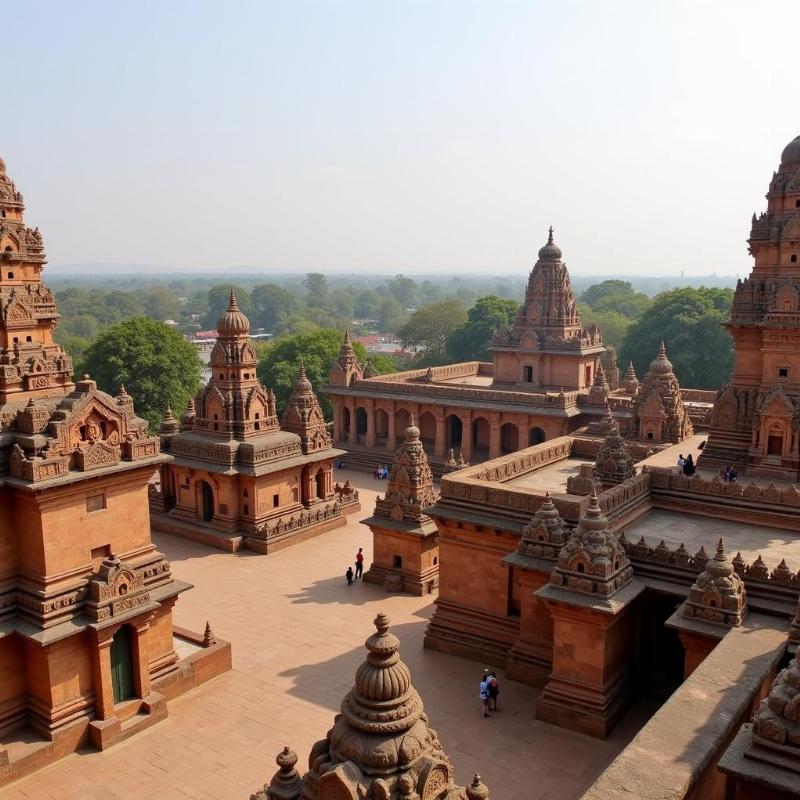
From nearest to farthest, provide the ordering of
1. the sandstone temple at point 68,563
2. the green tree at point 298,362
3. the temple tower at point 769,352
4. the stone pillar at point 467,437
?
the sandstone temple at point 68,563, the temple tower at point 769,352, the stone pillar at point 467,437, the green tree at point 298,362

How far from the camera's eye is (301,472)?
36.5 metres

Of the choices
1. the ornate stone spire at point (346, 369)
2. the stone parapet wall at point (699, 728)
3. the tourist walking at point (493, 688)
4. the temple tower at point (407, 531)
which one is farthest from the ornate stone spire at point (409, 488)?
the ornate stone spire at point (346, 369)

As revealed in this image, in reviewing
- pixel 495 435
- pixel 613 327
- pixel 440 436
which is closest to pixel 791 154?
pixel 495 435

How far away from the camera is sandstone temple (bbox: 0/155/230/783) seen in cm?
1817

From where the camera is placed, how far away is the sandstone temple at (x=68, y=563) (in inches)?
715

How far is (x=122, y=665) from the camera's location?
19.7 meters

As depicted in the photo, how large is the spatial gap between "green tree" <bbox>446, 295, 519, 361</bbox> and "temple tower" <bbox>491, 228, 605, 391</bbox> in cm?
2721

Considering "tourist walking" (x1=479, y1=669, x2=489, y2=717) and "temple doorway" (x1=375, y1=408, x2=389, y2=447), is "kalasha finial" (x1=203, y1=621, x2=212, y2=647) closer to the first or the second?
"tourist walking" (x1=479, y1=669, x2=489, y2=717)

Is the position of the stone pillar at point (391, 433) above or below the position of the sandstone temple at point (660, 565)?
below

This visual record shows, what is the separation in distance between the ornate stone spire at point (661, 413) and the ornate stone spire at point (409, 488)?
1223cm

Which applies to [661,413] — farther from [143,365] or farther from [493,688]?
[143,365]

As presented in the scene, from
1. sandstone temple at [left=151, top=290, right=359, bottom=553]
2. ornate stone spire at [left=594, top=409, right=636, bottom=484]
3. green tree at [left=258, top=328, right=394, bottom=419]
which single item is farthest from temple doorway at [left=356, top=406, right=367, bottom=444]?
ornate stone spire at [left=594, top=409, right=636, bottom=484]

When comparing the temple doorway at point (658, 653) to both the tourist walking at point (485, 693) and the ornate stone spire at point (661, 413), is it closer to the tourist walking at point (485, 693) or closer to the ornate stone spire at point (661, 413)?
the tourist walking at point (485, 693)

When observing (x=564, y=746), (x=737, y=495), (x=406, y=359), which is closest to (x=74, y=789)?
(x=564, y=746)
